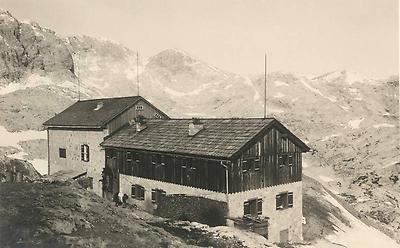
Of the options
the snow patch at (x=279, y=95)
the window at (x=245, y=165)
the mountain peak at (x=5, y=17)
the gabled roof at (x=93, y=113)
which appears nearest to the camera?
the window at (x=245, y=165)

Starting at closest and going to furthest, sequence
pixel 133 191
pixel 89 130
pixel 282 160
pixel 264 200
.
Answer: pixel 264 200 < pixel 282 160 < pixel 133 191 < pixel 89 130

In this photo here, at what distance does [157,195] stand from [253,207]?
5.63 meters

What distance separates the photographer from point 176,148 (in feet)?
78.3

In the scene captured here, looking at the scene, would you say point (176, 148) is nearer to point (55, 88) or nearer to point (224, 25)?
point (224, 25)

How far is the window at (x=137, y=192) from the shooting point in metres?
26.1

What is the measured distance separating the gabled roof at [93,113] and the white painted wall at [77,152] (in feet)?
1.89

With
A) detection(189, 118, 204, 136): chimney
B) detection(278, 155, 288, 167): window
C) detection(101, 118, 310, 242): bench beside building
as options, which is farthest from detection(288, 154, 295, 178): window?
detection(189, 118, 204, 136): chimney

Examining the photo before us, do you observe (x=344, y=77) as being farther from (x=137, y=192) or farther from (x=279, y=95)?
(x=137, y=192)

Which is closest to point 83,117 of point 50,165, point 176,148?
point 50,165

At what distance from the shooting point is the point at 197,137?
24031 mm

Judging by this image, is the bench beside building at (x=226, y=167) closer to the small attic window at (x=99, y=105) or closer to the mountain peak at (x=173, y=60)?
the small attic window at (x=99, y=105)

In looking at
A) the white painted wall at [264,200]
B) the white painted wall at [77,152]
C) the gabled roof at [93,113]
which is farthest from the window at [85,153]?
the white painted wall at [264,200]

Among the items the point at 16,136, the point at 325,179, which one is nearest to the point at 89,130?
the point at 16,136

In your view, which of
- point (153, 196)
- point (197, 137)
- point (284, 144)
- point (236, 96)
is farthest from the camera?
point (236, 96)
